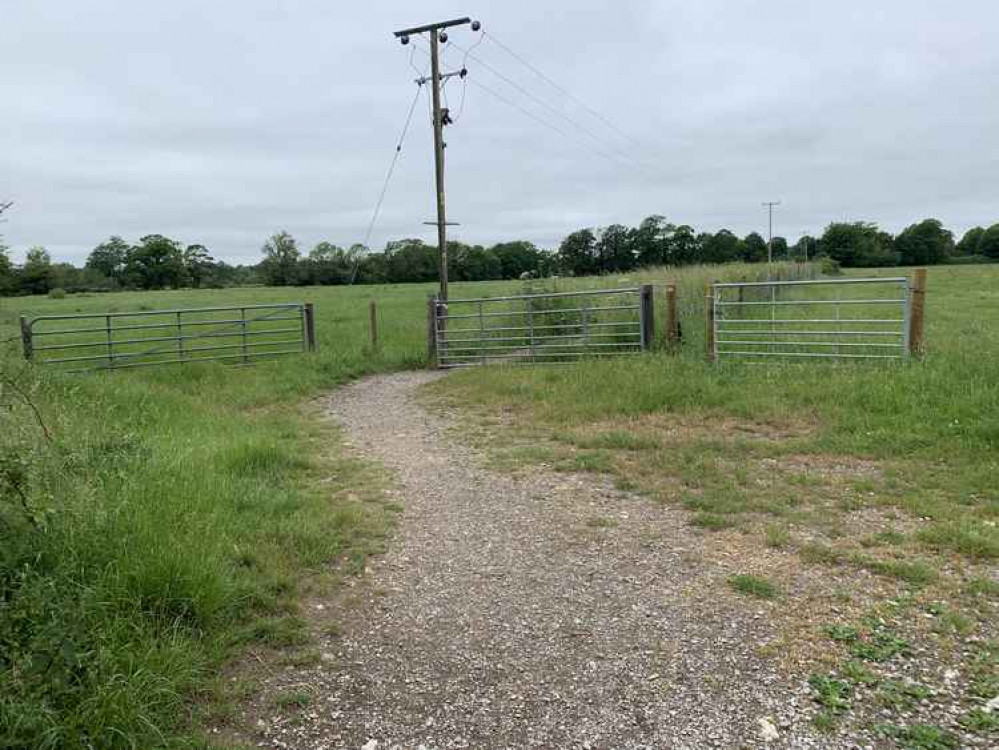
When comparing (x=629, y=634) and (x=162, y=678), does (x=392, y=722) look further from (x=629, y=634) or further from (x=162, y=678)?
(x=629, y=634)

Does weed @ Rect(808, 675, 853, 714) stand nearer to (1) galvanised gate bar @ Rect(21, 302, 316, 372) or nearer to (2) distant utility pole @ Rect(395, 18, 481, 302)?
(1) galvanised gate bar @ Rect(21, 302, 316, 372)

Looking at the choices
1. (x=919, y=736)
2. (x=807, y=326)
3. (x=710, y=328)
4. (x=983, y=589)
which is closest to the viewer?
(x=919, y=736)

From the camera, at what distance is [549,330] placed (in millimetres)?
14422

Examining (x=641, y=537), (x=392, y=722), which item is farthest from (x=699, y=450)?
(x=392, y=722)

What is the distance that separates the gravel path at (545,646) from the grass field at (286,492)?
38 centimetres

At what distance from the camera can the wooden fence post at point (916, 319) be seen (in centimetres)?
879

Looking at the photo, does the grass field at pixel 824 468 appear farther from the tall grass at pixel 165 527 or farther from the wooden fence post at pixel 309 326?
the wooden fence post at pixel 309 326

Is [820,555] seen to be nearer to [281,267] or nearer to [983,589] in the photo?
[983,589]

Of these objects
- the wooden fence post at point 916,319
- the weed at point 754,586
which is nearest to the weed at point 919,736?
the weed at point 754,586

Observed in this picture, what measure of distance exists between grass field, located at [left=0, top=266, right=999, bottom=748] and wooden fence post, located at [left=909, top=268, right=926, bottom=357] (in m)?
0.40

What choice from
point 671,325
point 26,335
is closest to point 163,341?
point 26,335

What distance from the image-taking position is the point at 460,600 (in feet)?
12.4

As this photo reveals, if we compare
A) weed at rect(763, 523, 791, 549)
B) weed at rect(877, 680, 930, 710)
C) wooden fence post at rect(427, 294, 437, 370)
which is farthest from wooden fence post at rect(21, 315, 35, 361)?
weed at rect(877, 680, 930, 710)

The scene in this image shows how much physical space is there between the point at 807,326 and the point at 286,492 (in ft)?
44.7
